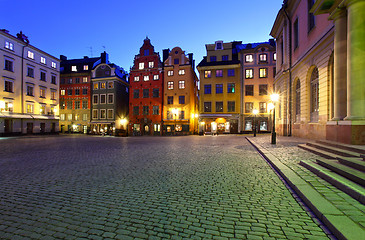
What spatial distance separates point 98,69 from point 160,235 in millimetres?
46440

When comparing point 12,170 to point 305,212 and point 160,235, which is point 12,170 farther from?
point 305,212

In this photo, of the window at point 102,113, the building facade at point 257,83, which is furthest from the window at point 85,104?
the building facade at point 257,83

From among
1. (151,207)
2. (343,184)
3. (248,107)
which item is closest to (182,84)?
(248,107)

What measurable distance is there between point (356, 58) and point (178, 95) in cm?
3092

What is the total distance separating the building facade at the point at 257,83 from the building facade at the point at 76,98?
110 ft

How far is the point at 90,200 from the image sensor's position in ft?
13.5

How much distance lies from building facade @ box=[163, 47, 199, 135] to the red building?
4.77ft

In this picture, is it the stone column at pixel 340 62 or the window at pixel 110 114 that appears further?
the window at pixel 110 114

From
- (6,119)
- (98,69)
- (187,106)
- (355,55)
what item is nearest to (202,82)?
(187,106)

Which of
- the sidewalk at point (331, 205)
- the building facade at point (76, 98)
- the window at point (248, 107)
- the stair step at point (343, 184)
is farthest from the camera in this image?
the building facade at point (76, 98)

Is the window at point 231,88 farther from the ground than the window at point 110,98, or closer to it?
farther from the ground

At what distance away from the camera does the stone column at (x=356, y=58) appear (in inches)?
341

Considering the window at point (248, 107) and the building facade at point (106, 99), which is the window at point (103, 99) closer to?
the building facade at point (106, 99)

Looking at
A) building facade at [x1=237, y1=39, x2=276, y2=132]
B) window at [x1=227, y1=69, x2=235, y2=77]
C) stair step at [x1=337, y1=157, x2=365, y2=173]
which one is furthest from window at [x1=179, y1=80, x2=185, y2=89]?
stair step at [x1=337, y1=157, x2=365, y2=173]
